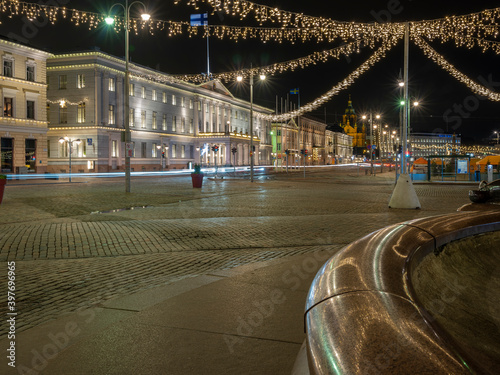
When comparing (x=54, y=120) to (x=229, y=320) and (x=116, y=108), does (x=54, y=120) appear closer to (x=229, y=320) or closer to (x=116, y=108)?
(x=116, y=108)

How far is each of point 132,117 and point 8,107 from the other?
23.0 m

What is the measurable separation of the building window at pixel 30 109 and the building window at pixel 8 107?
1874 mm

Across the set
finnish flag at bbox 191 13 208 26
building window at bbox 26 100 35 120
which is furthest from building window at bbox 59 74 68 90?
finnish flag at bbox 191 13 208 26

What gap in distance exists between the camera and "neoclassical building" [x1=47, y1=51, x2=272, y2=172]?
2219 inches

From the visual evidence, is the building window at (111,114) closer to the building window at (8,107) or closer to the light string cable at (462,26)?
the building window at (8,107)

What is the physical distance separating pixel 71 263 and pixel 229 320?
406 cm

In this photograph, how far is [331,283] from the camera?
1.94 m

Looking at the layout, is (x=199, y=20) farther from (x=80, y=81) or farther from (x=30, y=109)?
(x=80, y=81)

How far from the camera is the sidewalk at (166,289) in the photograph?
11.8 feet

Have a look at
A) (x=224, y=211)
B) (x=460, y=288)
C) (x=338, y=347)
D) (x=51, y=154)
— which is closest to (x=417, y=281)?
(x=460, y=288)

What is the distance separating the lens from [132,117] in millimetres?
65875

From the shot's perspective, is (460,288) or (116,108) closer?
(460,288)

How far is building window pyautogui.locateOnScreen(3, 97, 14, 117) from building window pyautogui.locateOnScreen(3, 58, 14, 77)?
2317 mm

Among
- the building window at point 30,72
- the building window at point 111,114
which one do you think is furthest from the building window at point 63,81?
the building window at point 30,72
